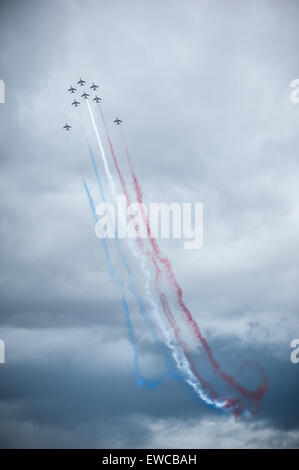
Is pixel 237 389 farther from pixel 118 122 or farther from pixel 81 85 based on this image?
pixel 81 85

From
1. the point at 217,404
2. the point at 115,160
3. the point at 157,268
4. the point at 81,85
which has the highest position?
the point at 81,85
